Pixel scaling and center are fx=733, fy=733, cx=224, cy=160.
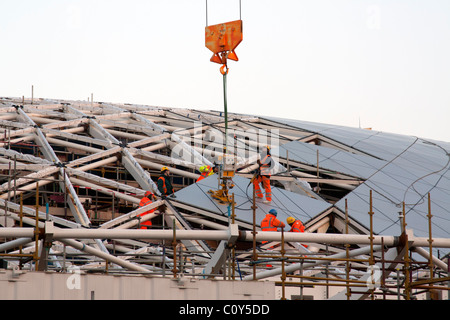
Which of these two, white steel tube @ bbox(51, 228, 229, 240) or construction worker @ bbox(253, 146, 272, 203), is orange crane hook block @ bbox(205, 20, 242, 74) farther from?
white steel tube @ bbox(51, 228, 229, 240)

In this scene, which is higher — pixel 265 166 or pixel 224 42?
pixel 224 42

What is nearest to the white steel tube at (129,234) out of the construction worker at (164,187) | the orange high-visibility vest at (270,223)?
the orange high-visibility vest at (270,223)

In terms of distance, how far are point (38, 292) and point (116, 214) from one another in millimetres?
13800

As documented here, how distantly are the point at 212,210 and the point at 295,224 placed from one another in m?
2.75

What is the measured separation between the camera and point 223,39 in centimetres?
2119

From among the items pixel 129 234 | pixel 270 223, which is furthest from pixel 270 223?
pixel 129 234

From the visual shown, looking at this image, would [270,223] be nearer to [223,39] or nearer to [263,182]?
[263,182]

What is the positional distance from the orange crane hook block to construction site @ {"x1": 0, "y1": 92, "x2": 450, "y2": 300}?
10.1 ft

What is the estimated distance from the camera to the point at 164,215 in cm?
2389

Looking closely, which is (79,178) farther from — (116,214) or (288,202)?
(288,202)

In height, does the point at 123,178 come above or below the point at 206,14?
below

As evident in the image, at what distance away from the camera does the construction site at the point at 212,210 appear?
15625 mm

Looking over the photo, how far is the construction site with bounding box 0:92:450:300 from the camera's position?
615 inches
